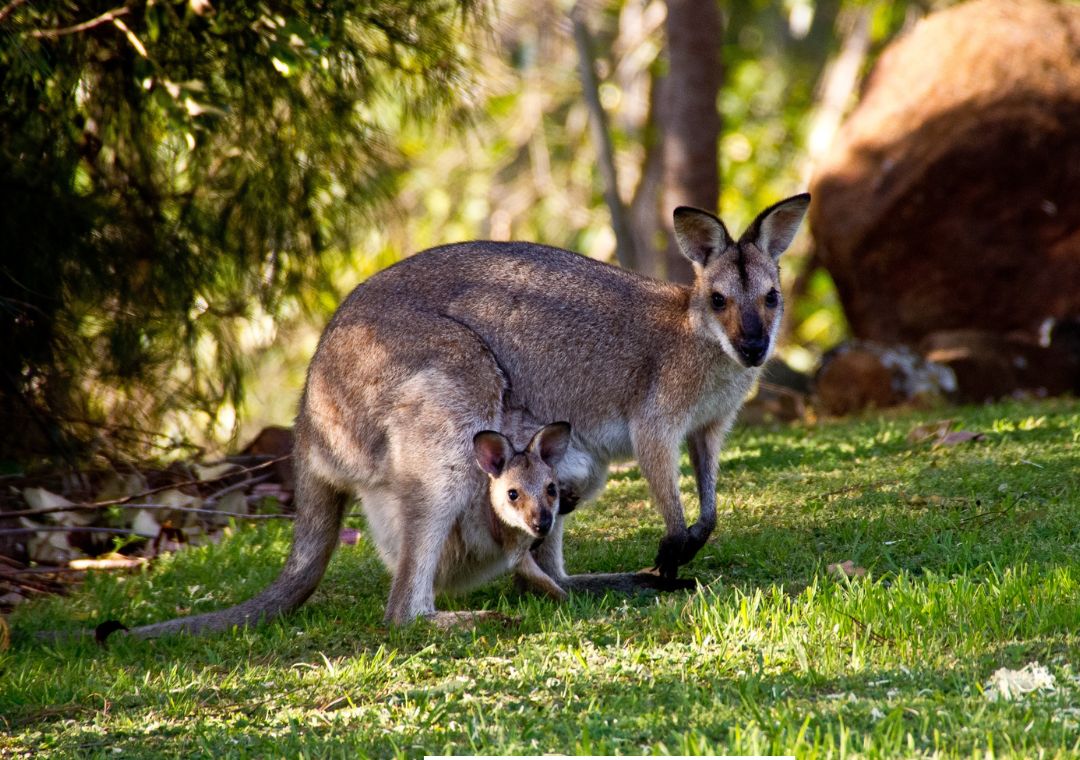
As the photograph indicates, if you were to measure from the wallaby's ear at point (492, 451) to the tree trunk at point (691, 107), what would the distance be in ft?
18.9

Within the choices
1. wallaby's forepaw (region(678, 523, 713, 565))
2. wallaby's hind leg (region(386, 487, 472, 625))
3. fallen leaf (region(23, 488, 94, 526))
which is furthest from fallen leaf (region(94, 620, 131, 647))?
wallaby's forepaw (region(678, 523, 713, 565))

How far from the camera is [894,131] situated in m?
10.5

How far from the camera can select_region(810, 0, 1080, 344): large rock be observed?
33.1 ft

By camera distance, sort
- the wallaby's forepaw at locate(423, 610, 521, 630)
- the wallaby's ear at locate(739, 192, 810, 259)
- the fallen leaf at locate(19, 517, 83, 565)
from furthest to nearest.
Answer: the fallen leaf at locate(19, 517, 83, 565) < the wallaby's ear at locate(739, 192, 810, 259) < the wallaby's forepaw at locate(423, 610, 521, 630)

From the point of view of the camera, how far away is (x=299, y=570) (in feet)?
16.9

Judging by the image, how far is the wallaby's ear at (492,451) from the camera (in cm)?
489

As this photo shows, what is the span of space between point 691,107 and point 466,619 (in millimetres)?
6850

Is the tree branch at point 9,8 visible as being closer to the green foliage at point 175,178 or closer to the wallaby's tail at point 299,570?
the green foliage at point 175,178

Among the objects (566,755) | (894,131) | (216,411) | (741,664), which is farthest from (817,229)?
(566,755)

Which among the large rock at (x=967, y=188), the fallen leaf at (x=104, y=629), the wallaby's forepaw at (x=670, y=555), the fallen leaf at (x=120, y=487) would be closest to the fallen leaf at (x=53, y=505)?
the fallen leaf at (x=120, y=487)

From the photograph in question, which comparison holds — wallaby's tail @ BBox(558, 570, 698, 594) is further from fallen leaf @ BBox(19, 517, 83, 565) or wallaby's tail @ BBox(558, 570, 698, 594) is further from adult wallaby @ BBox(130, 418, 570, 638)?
fallen leaf @ BBox(19, 517, 83, 565)

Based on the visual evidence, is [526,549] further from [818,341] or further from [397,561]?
[818,341]

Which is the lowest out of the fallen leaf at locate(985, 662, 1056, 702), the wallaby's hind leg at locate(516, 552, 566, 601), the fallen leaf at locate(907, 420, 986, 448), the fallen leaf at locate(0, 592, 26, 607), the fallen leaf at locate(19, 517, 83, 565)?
the fallen leaf at locate(985, 662, 1056, 702)

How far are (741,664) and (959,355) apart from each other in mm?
6111
